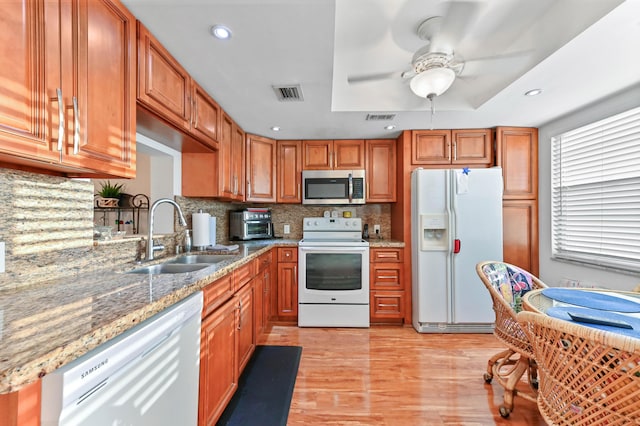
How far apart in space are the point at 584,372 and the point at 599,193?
2.21 meters

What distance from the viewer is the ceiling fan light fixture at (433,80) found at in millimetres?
1769

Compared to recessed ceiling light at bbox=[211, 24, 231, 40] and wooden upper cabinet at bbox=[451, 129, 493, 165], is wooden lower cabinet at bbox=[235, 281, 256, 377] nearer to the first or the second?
recessed ceiling light at bbox=[211, 24, 231, 40]

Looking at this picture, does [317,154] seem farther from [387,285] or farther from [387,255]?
[387,285]

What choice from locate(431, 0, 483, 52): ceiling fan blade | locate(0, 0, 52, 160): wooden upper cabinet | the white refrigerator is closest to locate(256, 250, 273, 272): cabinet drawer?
the white refrigerator

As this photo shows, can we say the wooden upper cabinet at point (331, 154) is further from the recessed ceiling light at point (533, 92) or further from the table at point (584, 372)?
the table at point (584, 372)

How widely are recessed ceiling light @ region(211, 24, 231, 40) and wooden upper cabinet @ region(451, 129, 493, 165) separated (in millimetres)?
2594

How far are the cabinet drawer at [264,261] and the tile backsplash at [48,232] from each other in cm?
98

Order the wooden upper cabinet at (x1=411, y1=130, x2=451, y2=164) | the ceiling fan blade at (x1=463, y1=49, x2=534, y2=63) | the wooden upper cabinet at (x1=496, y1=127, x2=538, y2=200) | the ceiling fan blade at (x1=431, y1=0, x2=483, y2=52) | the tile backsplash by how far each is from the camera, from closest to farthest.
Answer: the tile backsplash → the ceiling fan blade at (x1=431, y1=0, x2=483, y2=52) → the ceiling fan blade at (x1=463, y1=49, x2=534, y2=63) → the wooden upper cabinet at (x1=496, y1=127, x2=538, y2=200) → the wooden upper cabinet at (x1=411, y1=130, x2=451, y2=164)

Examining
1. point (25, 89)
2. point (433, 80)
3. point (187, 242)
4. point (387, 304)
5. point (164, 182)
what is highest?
point (433, 80)

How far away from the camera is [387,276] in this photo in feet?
10.1

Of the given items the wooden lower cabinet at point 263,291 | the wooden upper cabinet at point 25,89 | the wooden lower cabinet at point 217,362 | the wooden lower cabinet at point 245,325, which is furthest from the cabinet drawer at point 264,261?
the wooden upper cabinet at point 25,89

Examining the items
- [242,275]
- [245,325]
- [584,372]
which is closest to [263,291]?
[245,325]

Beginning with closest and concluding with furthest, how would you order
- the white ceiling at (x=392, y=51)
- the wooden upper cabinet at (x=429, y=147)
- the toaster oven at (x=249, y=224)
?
the white ceiling at (x=392, y=51)
the wooden upper cabinet at (x=429, y=147)
the toaster oven at (x=249, y=224)

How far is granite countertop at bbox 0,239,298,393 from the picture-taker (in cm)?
57
